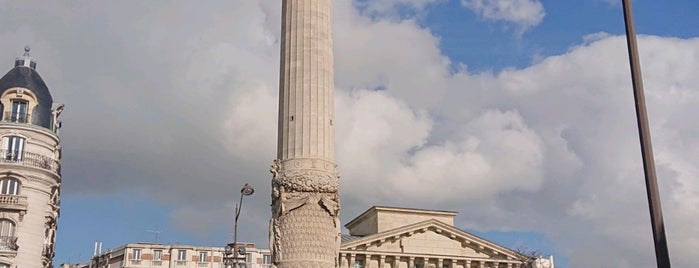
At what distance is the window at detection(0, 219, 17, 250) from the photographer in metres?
52.2

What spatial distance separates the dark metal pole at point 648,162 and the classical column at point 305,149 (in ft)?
33.8

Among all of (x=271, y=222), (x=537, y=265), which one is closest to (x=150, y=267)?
(x=537, y=265)

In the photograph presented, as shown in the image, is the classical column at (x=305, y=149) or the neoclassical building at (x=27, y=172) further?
the neoclassical building at (x=27, y=172)

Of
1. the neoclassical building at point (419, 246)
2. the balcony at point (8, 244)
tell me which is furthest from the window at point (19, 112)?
the neoclassical building at point (419, 246)

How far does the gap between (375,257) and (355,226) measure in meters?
9.95

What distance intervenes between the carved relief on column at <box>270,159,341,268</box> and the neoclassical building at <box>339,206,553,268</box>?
34514mm

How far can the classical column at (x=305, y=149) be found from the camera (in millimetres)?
24453

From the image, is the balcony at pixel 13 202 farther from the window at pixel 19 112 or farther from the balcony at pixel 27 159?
the window at pixel 19 112

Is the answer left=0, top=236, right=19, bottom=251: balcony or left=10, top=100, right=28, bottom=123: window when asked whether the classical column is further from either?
left=10, top=100, right=28, bottom=123: window

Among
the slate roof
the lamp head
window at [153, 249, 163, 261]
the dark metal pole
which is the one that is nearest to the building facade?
window at [153, 249, 163, 261]

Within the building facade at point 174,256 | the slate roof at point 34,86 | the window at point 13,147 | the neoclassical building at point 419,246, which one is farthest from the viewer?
the building facade at point 174,256

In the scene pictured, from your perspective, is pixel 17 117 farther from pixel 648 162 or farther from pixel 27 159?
pixel 648 162

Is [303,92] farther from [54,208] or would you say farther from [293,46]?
[54,208]

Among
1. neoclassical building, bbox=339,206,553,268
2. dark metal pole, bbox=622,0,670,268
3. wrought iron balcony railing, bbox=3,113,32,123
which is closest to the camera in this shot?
dark metal pole, bbox=622,0,670,268
